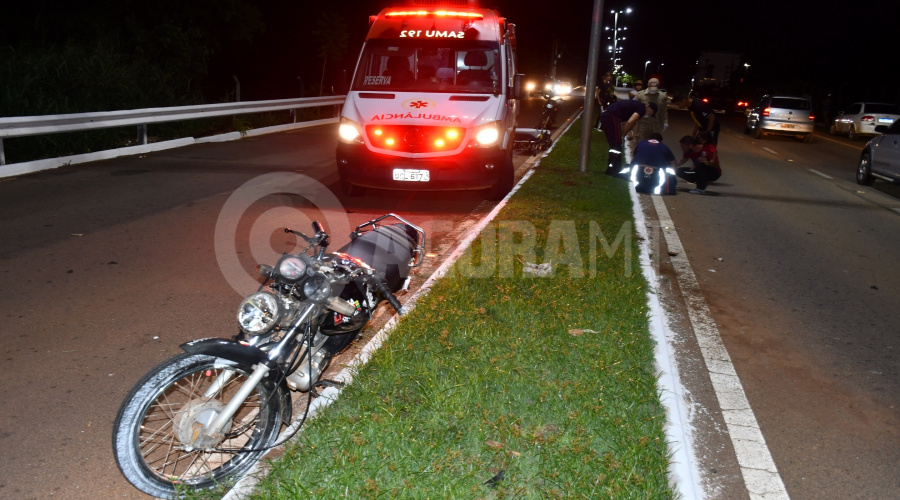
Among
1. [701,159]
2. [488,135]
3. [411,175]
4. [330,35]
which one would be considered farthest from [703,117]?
[330,35]

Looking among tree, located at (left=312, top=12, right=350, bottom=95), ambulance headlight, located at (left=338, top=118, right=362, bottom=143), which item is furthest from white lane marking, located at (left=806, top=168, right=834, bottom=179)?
tree, located at (left=312, top=12, right=350, bottom=95)

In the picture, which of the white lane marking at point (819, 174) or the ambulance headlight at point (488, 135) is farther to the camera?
the white lane marking at point (819, 174)

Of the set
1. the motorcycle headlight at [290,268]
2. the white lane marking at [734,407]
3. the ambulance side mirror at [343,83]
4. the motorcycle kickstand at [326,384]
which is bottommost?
the white lane marking at [734,407]

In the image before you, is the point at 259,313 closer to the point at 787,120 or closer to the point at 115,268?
the point at 115,268

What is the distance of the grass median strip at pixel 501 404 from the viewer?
3.53 m

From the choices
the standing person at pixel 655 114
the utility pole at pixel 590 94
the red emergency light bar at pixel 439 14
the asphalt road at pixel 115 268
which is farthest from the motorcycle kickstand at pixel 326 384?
the utility pole at pixel 590 94

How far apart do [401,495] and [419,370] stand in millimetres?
1360

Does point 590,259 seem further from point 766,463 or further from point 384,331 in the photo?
point 766,463

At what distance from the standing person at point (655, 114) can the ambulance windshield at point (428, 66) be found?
13.2 feet

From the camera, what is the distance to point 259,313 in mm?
3336

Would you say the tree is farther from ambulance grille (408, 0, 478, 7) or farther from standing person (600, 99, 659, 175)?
ambulance grille (408, 0, 478, 7)

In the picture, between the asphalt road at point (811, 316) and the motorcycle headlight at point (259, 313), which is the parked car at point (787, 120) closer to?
the asphalt road at point (811, 316)

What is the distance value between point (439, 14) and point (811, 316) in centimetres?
699

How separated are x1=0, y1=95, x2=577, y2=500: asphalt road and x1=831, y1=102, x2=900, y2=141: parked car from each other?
2458 centimetres
